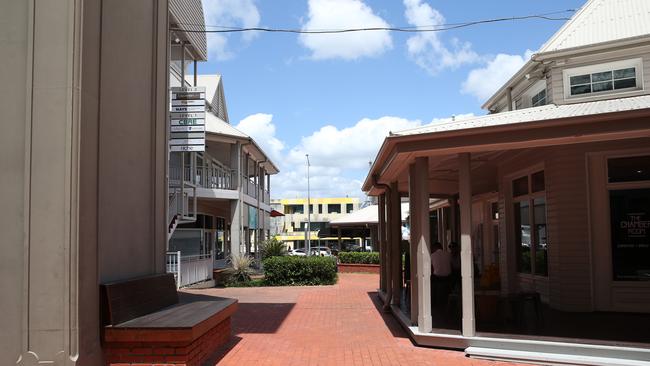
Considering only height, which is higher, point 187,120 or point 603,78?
point 603,78

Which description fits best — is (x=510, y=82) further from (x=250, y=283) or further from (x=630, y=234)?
(x=250, y=283)

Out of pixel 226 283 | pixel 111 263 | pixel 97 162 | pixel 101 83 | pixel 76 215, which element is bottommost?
pixel 226 283

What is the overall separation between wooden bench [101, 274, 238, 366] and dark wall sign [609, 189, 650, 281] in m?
6.80

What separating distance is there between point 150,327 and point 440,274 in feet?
20.8

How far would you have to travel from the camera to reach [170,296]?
27.6 ft

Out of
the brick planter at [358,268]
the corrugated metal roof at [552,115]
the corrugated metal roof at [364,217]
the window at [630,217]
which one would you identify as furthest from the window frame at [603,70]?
the corrugated metal roof at [364,217]

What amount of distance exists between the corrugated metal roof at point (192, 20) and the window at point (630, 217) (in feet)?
32.2

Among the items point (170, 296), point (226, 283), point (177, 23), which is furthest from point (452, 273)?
point (226, 283)

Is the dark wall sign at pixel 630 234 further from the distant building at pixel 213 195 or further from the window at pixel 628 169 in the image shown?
the distant building at pixel 213 195

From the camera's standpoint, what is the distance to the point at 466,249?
8164mm

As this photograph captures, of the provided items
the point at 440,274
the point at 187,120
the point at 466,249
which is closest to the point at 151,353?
the point at 466,249

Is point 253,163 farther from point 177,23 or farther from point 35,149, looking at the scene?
point 35,149

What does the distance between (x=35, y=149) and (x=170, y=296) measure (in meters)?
3.22

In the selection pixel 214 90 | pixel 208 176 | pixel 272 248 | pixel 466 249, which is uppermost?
pixel 214 90
